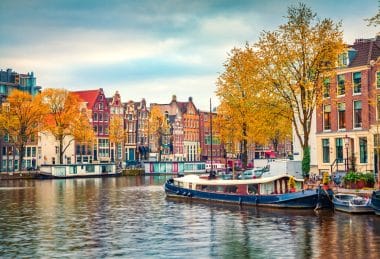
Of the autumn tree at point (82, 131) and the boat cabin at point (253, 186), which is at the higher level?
the autumn tree at point (82, 131)

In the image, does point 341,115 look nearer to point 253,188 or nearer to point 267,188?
point 253,188

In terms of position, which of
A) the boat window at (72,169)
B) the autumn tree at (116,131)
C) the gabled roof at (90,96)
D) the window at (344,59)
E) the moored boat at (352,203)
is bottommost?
the moored boat at (352,203)

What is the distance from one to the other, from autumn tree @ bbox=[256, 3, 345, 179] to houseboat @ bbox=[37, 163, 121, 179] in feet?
231

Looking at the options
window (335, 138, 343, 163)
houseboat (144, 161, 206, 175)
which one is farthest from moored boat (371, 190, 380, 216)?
houseboat (144, 161, 206, 175)

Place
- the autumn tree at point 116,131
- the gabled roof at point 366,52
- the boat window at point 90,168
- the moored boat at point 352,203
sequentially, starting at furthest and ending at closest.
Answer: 1. the autumn tree at point 116,131
2. the boat window at point 90,168
3. the gabled roof at point 366,52
4. the moored boat at point 352,203

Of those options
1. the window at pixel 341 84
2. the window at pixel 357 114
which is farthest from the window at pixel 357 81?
the window at pixel 341 84

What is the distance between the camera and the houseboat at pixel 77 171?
385 feet

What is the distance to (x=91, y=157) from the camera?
142 m

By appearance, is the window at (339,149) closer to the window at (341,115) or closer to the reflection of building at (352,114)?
the reflection of building at (352,114)

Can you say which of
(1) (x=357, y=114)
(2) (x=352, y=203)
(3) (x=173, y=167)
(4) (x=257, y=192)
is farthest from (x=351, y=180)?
(3) (x=173, y=167)

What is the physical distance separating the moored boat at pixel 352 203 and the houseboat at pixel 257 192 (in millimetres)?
1689

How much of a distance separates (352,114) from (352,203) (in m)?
24.1

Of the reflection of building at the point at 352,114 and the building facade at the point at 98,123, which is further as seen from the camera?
the building facade at the point at 98,123

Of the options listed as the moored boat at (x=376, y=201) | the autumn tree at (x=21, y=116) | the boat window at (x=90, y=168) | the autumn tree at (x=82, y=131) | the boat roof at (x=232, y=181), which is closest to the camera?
the moored boat at (x=376, y=201)
